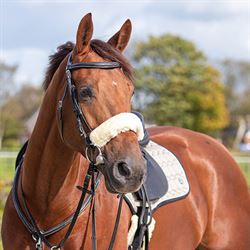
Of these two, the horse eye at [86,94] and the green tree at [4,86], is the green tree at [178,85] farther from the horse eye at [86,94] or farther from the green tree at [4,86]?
the horse eye at [86,94]

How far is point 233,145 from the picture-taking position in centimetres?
6975

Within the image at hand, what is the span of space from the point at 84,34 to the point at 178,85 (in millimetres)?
52788

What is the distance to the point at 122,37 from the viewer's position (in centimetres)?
343

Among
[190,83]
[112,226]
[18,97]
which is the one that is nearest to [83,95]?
[112,226]

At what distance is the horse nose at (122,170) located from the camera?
9.19ft

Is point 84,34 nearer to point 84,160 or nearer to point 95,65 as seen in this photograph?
point 95,65

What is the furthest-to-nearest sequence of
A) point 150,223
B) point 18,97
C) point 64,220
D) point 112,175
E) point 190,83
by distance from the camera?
point 18,97 < point 190,83 < point 150,223 < point 64,220 < point 112,175

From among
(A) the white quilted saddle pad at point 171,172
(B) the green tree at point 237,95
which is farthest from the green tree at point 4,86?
(A) the white quilted saddle pad at point 171,172

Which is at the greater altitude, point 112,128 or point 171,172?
point 112,128

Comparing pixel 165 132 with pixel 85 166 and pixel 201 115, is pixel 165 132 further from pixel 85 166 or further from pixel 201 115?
pixel 201 115

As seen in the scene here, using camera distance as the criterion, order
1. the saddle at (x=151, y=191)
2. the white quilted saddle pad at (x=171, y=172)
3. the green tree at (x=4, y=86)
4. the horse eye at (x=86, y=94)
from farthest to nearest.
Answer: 1. the green tree at (x=4, y=86)
2. the white quilted saddle pad at (x=171, y=172)
3. the saddle at (x=151, y=191)
4. the horse eye at (x=86, y=94)

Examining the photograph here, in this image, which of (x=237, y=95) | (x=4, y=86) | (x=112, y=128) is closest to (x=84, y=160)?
(x=112, y=128)

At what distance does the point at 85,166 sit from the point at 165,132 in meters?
1.68

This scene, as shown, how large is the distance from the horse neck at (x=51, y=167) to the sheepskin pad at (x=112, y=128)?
18.1 inches
